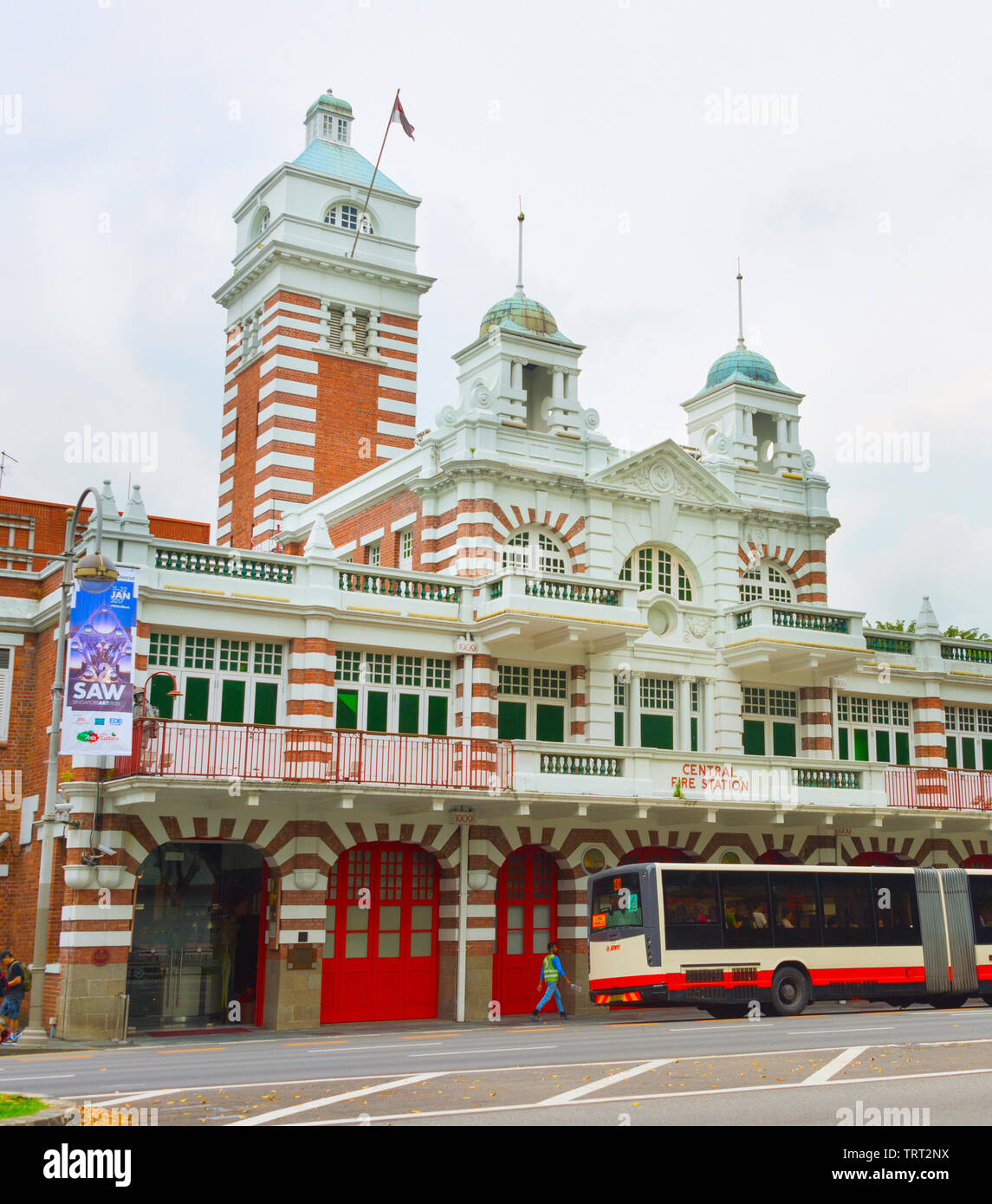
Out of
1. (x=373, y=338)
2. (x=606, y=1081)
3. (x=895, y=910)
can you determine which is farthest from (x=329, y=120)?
(x=606, y=1081)

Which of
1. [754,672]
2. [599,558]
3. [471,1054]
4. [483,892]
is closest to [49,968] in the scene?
[483,892]

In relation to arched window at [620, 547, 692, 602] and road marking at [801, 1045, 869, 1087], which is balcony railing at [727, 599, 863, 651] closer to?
arched window at [620, 547, 692, 602]

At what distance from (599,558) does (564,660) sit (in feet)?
9.29

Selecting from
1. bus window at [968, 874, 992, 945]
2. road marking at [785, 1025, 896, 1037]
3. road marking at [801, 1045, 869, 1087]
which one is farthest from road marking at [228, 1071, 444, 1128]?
bus window at [968, 874, 992, 945]

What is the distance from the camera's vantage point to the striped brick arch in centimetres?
3759

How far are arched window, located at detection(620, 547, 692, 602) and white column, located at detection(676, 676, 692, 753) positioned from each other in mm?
2239

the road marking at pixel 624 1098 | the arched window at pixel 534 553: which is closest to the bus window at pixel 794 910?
the arched window at pixel 534 553

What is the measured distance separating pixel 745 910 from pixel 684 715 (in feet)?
24.8

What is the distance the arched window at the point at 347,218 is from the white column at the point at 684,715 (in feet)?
58.2

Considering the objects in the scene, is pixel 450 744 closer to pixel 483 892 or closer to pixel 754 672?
pixel 483 892

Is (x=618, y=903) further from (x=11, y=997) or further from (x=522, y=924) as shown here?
(x=11, y=997)

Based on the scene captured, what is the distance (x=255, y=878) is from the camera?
97.7ft

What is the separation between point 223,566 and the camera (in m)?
28.9

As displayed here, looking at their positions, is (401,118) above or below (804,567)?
above
